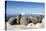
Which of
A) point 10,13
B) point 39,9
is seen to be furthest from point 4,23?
point 39,9

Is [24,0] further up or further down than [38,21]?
further up

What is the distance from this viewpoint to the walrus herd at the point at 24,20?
2.34ft

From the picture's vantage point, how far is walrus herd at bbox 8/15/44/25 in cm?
71

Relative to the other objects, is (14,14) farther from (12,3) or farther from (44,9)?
(44,9)

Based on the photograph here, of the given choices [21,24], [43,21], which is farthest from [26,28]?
[43,21]

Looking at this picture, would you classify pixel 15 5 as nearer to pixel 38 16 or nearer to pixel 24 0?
pixel 24 0

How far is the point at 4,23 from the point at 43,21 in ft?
1.03

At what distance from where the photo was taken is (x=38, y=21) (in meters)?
0.74

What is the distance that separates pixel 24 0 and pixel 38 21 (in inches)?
8.1

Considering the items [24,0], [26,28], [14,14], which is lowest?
[26,28]

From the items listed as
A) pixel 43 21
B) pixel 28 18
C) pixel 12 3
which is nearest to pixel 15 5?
pixel 12 3

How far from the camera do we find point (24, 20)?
722 millimetres

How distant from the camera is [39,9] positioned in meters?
0.75

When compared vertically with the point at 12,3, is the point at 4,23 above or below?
below
